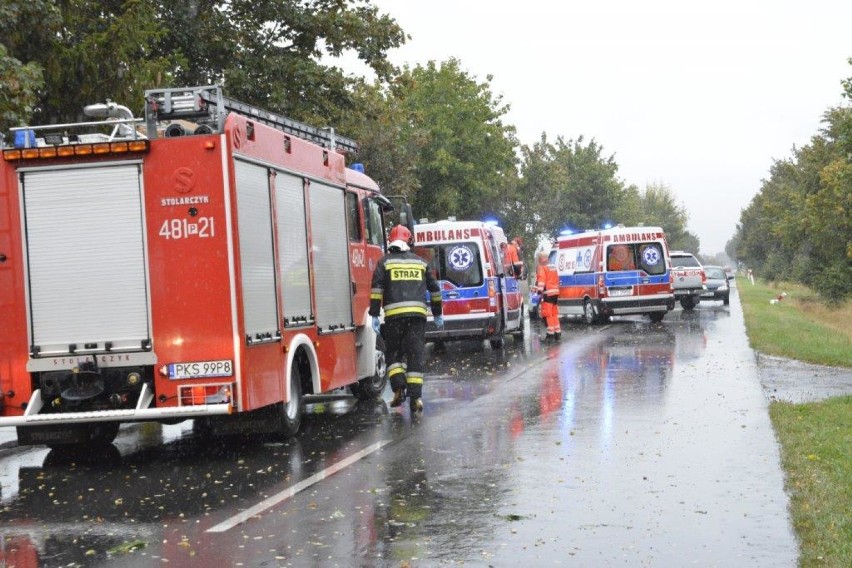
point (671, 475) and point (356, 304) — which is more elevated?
point (356, 304)

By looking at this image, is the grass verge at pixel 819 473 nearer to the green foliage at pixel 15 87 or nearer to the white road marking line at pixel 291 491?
the white road marking line at pixel 291 491

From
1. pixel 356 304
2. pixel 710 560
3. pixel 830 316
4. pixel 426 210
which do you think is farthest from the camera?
pixel 426 210

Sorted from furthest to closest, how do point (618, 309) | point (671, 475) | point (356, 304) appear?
1. point (618, 309)
2. point (356, 304)
3. point (671, 475)

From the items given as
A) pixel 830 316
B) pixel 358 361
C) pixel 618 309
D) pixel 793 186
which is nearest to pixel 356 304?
pixel 358 361

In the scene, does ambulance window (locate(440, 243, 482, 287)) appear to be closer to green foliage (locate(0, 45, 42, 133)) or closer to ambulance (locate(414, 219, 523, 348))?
ambulance (locate(414, 219, 523, 348))

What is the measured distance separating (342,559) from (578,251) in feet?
79.7

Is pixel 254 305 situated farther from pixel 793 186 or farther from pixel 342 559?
pixel 793 186

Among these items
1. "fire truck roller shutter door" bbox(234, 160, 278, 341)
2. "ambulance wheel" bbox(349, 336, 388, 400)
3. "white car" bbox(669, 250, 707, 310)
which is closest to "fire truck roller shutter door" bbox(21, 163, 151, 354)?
"fire truck roller shutter door" bbox(234, 160, 278, 341)

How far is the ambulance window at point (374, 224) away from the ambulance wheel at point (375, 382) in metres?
1.25

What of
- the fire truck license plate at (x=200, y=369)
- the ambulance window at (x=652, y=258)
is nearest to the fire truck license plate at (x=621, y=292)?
the ambulance window at (x=652, y=258)

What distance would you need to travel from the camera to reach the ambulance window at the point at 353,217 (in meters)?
13.4

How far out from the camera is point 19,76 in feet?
44.2

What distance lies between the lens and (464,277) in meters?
21.8

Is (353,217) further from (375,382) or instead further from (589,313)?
(589,313)
